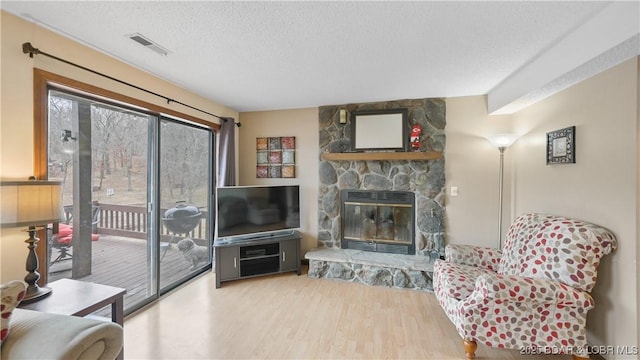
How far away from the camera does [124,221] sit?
240 centimetres

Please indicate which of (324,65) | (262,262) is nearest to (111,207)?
(262,262)

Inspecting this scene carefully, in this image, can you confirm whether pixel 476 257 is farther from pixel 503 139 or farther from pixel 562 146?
pixel 503 139

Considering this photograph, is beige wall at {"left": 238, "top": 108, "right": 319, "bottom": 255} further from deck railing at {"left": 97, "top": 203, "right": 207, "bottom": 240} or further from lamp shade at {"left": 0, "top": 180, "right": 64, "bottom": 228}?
lamp shade at {"left": 0, "top": 180, "right": 64, "bottom": 228}

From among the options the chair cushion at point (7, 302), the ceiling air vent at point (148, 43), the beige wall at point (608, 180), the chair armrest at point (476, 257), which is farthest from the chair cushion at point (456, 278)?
the ceiling air vent at point (148, 43)

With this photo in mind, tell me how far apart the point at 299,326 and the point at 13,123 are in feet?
8.15

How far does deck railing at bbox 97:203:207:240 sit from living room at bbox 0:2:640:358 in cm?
63

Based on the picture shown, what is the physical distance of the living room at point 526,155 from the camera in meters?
1.57

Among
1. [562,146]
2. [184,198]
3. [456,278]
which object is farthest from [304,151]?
[562,146]

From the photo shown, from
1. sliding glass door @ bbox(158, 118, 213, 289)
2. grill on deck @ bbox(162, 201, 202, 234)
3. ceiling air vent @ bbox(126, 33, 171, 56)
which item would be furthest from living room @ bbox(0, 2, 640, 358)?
grill on deck @ bbox(162, 201, 202, 234)

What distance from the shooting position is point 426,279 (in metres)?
2.89

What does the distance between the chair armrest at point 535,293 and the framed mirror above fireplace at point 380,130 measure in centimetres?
194

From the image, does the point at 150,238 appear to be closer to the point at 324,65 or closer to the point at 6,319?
the point at 6,319

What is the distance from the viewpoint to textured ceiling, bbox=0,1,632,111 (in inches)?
58.7

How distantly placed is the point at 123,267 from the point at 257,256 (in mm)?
1388
